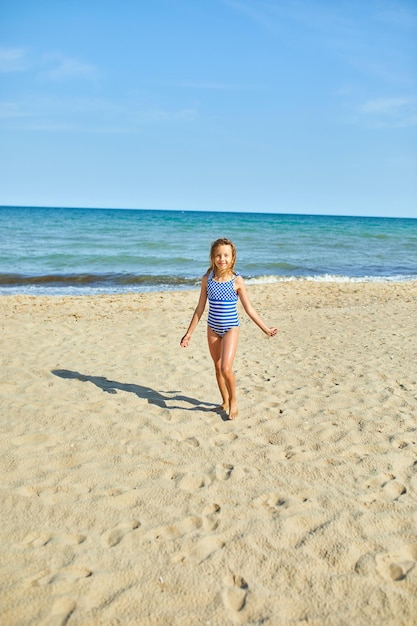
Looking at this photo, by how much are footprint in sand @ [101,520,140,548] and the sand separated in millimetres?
12

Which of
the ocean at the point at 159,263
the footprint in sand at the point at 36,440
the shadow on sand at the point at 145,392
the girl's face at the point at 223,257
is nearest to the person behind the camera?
the footprint in sand at the point at 36,440

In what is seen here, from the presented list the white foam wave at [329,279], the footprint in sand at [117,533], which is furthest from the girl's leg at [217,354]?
the white foam wave at [329,279]

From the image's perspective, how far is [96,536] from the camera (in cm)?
319

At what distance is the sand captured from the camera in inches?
106

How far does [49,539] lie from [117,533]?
0.41 meters

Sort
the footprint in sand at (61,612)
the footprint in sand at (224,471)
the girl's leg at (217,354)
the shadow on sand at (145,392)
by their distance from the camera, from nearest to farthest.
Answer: the footprint in sand at (61,612) → the footprint in sand at (224,471) → the girl's leg at (217,354) → the shadow on sand at (145,392)

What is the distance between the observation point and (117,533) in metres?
3.21

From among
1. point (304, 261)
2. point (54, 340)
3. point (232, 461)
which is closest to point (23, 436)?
point (232, 461)

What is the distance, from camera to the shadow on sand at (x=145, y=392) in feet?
17.8

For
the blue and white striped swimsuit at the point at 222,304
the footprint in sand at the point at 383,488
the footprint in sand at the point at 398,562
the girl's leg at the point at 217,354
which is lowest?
the footprint in sand at the point at 398,562

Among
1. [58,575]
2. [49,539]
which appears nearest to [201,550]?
[58,575]

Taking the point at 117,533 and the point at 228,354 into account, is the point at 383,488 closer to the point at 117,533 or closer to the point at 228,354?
the point at 228,354

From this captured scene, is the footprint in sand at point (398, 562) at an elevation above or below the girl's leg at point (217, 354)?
below

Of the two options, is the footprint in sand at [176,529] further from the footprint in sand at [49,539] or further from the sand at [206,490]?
the footprint in sand at [49,539]
